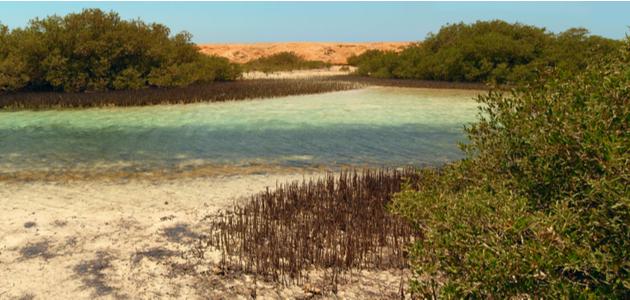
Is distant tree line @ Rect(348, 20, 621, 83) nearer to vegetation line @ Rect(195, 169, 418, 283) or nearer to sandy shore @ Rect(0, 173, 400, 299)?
vegetation line @ Rect(195, 169, 418, 283)

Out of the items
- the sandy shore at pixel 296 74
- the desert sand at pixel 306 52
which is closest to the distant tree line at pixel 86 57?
the sandy shore at pixel 296 74

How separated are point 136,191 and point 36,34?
2036cm

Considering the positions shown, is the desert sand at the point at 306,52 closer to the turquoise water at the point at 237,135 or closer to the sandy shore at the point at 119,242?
the turquoise water at the point at 237,135

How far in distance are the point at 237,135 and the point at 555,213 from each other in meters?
11.5

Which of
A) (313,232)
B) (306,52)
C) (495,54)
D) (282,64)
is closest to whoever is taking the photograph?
(313,232)

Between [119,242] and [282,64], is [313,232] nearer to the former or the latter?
[119,242]

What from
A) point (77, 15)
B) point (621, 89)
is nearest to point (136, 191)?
point (621, 89)

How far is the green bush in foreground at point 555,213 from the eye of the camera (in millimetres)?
2703

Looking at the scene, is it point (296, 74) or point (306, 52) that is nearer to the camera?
point (296, 74)

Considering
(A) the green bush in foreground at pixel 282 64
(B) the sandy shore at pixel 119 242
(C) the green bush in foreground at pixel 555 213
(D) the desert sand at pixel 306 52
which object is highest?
(D) the desert sand at pixel 306 52

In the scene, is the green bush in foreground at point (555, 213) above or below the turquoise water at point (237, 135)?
above

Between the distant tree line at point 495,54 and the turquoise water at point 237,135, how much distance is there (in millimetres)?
10211

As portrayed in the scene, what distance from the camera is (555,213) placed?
3.09 metres

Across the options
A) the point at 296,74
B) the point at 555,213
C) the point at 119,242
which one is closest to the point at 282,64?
the point at 296,74
